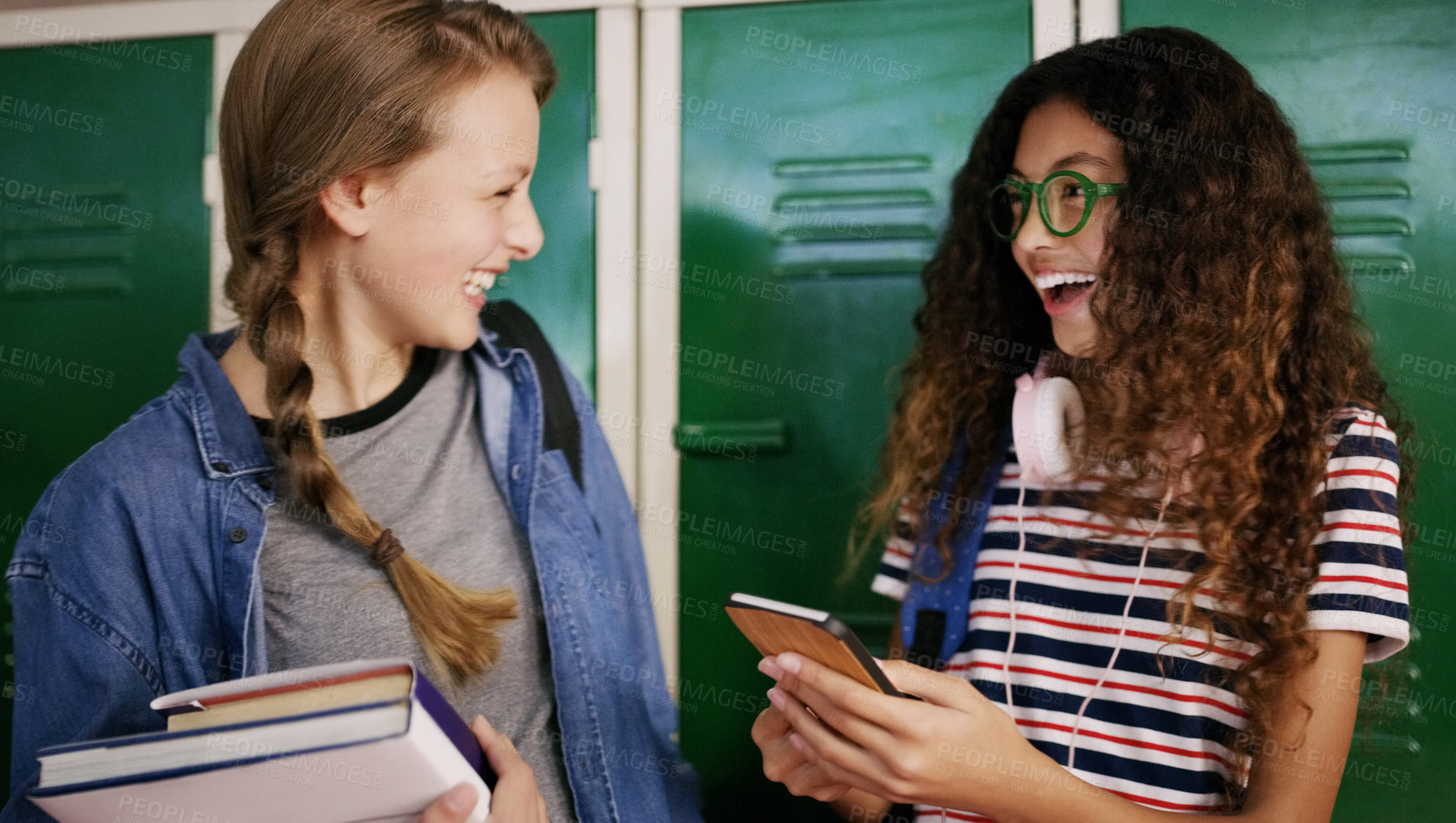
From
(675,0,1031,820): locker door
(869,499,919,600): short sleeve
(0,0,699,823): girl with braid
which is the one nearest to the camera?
(0,0,699,823): girl with braid

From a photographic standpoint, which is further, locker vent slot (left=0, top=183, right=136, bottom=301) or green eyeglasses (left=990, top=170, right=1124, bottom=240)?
locker vent slot (left=0, top=183, right=136, bottom=301)

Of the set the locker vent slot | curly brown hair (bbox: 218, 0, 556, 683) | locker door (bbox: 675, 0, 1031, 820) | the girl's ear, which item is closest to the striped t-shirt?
locker door (bbox: 675, 0, 1031, 820)

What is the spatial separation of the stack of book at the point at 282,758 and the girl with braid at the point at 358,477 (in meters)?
0.14

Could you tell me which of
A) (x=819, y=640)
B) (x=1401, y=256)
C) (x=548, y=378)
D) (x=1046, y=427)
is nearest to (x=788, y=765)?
(x=819, y=640)

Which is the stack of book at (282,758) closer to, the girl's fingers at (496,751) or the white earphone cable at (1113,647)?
the girl's fingers at (496,751)

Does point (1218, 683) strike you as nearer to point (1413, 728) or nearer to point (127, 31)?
point (1413, 728)

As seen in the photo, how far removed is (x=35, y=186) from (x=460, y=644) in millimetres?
1242

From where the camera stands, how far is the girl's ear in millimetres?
1230

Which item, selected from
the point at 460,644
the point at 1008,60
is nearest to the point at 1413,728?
the point at 1008,60

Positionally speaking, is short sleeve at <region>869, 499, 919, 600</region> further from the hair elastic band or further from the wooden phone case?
the hair elastic band

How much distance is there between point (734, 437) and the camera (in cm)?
167

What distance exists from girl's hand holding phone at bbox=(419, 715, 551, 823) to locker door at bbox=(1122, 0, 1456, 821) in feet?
3.95

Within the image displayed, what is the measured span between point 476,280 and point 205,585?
48 cm

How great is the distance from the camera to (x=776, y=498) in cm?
167
